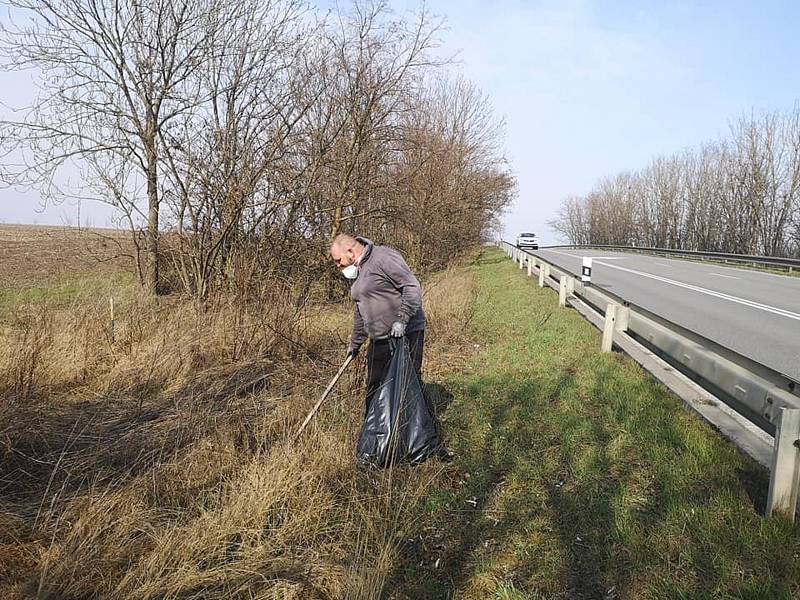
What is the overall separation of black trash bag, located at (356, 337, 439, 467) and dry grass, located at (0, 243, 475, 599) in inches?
4.3

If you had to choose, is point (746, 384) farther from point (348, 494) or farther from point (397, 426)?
point (348, 494)

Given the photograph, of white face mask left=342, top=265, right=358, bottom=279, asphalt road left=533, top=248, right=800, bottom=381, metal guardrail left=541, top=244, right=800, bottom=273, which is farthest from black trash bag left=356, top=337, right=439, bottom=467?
metal guardrail left=541, top=244, right=800, bottom=273

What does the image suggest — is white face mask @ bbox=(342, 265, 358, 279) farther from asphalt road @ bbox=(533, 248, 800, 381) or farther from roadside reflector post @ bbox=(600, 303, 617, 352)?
roadside reflector post @ bbox=(600, 303, 617, 352)

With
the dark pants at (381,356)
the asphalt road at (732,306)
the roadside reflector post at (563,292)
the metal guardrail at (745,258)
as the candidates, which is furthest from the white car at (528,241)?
the dark pants at (381,356)

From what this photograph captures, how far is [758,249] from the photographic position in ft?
134

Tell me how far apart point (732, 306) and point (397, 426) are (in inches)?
432

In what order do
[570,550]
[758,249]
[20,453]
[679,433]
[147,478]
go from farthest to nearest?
[758,249], [679,433], [20,453], [147,478], [570,550]

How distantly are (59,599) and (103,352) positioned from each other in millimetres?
4722

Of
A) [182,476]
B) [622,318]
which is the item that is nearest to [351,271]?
[182,476]

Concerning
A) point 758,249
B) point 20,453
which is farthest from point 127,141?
point 758,249

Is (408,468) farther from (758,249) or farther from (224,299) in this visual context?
(758,249)

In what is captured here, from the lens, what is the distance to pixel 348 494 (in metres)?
3.53

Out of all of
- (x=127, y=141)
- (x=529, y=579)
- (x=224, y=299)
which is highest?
(x=127, y=141)

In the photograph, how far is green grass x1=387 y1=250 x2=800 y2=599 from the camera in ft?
8.70
